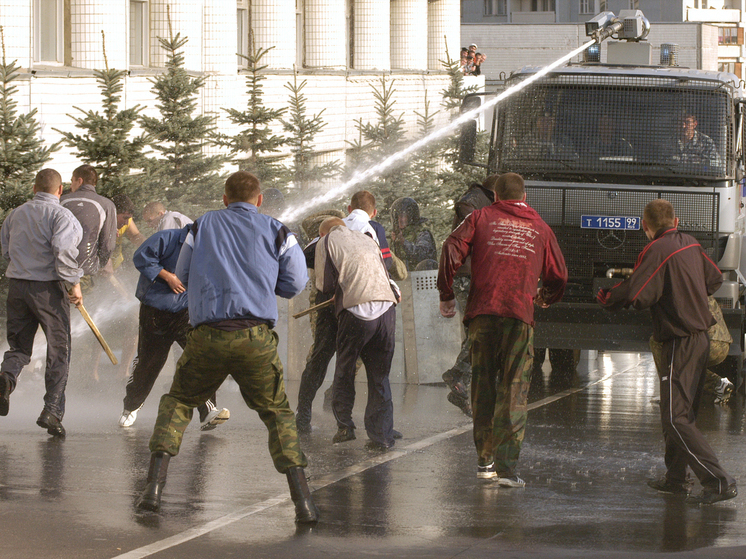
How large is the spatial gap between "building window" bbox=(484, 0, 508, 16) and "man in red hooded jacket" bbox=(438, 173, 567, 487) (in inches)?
2580

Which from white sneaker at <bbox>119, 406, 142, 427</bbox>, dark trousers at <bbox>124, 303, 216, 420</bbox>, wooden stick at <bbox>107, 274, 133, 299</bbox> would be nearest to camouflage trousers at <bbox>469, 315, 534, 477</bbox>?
dark trousers at <bbox>124, 303, 216, 420</bbox>

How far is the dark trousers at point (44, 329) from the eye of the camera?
28.1 ft

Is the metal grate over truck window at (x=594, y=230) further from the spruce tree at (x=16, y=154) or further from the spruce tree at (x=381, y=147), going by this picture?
the spruce tree at (x=381, y=147)

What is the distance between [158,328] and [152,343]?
154 mm

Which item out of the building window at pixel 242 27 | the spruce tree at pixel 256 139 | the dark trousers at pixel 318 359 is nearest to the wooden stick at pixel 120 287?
the dark trousers at pixel 318 359

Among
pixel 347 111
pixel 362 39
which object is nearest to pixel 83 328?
pixel 347 111

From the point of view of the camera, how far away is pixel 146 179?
13.9 m

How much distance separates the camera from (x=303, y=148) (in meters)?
18.4

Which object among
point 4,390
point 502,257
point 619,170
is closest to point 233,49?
point 619,170

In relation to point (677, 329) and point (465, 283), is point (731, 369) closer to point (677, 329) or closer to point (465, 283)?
point (465, 283)

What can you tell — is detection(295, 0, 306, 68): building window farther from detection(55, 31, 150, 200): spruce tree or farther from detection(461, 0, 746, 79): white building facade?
detection(461, 0, 746, 79): white building facade

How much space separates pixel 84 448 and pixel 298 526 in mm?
2551

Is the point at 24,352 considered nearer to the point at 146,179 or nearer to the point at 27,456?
the point at 27,456

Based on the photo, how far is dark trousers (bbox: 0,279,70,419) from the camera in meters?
8.56
